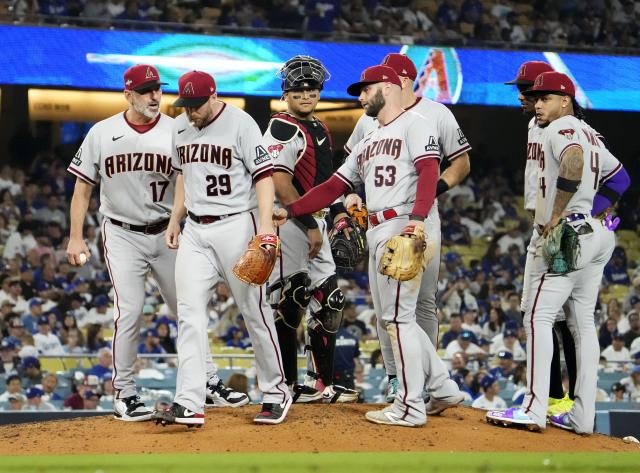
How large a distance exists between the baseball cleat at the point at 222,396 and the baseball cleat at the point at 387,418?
102 centimetres

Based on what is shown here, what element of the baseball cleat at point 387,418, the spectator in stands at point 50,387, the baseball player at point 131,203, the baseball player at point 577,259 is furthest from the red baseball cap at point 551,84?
the spectator in stands at point 50,387

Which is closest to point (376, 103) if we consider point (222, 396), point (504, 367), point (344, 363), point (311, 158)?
point (311, 158)

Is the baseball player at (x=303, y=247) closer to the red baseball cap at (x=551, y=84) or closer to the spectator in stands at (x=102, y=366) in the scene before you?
the red baseball cap at (x=551, y=84)

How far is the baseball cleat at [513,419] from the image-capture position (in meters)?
6.09

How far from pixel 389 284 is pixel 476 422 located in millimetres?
1070

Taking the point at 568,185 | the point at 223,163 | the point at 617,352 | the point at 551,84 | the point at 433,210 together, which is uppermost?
the point at 551,84

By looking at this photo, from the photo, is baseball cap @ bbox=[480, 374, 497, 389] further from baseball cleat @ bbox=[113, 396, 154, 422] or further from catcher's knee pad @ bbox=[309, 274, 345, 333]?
baseball cleat @ bbox=[113, 396, 154, 422]

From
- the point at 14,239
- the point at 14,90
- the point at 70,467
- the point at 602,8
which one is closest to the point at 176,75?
the point at 14,239

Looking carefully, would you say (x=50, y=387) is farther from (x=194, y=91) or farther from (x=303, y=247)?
(x=194, y=91)

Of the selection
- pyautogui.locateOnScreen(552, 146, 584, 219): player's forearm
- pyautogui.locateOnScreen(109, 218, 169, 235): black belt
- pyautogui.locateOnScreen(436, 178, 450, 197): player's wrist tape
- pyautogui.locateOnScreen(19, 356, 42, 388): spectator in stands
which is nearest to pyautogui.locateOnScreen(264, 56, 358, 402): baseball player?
pyautogui.locateOnScreen(109, 218, 169, 235): black belt

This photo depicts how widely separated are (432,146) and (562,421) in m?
1.84

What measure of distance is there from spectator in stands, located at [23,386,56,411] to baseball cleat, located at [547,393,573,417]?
589cm

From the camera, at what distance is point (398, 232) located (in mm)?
6055

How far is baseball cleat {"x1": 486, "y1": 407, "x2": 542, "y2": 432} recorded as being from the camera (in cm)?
609
